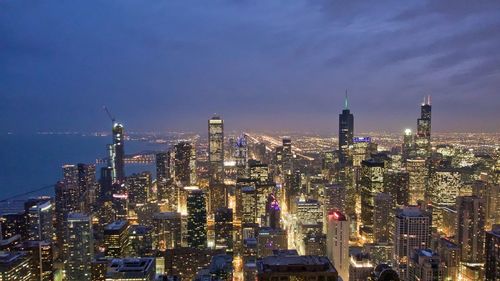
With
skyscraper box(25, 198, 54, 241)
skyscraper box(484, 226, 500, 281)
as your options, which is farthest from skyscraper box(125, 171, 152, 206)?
skyscraper box(484, 226, 500, 281)

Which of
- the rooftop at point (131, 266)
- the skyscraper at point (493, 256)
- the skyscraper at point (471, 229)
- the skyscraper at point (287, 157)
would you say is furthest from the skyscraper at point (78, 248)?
the skyscraper at point (287, 157)

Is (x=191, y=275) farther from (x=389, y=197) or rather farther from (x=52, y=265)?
(x=389, y=197)

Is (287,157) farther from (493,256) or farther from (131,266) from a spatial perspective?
(131,266)

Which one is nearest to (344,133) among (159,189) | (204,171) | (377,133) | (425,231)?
(377,133)

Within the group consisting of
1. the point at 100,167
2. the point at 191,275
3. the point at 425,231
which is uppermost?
the point at 100,167

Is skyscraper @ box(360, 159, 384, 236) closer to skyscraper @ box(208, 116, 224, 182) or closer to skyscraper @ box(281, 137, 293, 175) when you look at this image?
skyscraper @ box(281, 137, 293, 175)

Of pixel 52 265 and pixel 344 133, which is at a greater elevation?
pixel 344 133
